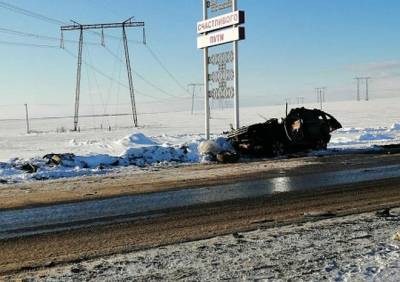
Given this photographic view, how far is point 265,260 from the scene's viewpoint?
20.5 ft

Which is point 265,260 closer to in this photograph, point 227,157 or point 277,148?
point 227,157

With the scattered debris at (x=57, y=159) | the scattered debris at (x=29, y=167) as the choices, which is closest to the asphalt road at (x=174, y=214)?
the scattered debris at (x=29, y=167)

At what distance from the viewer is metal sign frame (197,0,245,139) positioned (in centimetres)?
2428

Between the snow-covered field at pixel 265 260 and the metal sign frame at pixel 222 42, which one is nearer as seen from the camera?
the snow-covered field at pixel 265 260

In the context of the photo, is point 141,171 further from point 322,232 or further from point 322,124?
point 322,232

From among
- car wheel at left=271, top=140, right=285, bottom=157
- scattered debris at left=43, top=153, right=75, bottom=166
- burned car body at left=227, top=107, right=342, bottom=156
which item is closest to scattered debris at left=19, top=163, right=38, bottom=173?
scattered debris at left=43, top=153, right=75, bottom=166

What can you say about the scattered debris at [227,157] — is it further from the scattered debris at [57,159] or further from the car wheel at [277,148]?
the scattered debris at [57,159]

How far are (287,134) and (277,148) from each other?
69 centimetres

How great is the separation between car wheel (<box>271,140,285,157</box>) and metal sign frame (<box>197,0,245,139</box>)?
10.6 ft

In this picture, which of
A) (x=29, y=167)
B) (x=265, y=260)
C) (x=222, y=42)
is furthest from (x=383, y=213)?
(x=222, y=42)

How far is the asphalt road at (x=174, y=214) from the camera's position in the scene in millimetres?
7383

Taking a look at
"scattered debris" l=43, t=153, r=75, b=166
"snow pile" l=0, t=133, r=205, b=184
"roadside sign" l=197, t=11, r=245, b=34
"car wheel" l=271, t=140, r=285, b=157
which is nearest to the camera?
"snow pile" l=0, t=133, r=205, b=184

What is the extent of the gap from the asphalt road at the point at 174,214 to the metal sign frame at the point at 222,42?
11.1 m

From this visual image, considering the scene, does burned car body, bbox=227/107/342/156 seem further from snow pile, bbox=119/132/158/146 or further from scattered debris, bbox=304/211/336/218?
scattered debris, bbox=304/211/336/218
